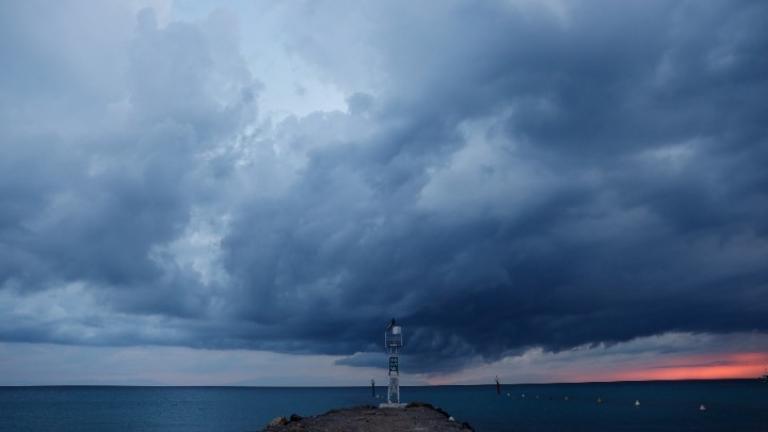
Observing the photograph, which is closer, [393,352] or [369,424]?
[369,424]

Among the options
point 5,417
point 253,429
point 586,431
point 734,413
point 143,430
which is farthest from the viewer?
point 5,417

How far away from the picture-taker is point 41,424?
10200 centimetres

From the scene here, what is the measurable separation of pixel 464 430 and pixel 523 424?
34.4 meters

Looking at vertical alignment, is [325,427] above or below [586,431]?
above

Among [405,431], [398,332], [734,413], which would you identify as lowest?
[734,413]

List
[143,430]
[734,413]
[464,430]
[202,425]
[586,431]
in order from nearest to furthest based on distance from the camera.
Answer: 1. [464,430]
2. [586,431]
3. [143,430]
4. [202,425]
5. [734,413]

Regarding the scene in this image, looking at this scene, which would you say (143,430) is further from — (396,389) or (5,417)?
(5,417)

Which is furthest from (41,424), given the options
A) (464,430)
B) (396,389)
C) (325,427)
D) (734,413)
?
(734,413)

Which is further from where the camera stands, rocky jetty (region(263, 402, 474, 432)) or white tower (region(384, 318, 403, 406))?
white tower (region(384, 318, 403, 406))

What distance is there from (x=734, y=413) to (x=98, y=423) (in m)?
112

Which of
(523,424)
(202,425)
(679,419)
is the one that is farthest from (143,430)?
(679,419)

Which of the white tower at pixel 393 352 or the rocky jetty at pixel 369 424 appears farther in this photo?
the white tower at pixel 393 352

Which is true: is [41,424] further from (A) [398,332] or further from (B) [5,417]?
(A) [398,332]

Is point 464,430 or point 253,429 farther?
point 253,429
